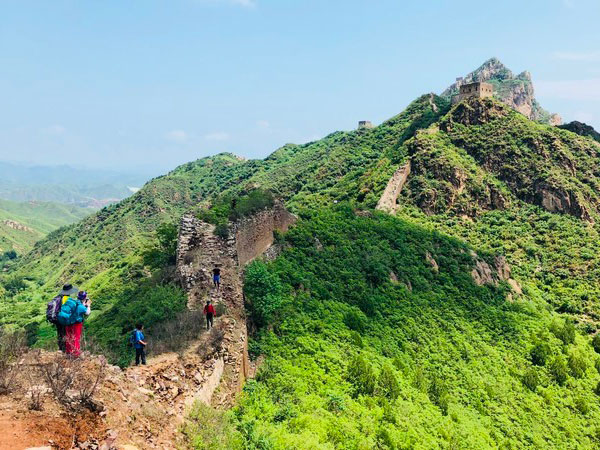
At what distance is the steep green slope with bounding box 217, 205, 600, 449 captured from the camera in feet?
43.2

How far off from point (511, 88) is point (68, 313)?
408ft

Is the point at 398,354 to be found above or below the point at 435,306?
below

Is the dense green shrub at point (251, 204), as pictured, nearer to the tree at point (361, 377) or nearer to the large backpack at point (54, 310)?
the tree at point (361, 377)

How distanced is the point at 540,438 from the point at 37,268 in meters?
97.2

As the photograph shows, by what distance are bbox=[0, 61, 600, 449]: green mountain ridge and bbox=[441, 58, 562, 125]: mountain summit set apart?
5298cm

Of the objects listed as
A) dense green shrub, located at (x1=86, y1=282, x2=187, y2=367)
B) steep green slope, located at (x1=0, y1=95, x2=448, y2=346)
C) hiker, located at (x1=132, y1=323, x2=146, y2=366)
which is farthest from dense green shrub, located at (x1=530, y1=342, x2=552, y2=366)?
hiker, located at (x1=132, y1=323, x2=146, y2=366)

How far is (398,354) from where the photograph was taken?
19078 mm

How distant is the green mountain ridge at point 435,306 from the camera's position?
14.2m

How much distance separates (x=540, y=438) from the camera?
63.0ft

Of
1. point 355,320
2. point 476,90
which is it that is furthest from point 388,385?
point 476,90

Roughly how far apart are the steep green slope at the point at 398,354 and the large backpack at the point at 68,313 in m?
4.80

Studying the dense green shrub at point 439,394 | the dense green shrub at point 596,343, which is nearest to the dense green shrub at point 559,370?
the dense green shrub at point 596,343

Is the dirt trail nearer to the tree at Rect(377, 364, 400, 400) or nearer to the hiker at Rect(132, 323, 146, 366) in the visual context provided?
the hiker at Rect(132, 323, 146, 366)

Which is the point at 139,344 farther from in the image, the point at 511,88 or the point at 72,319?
the point at 511,88
